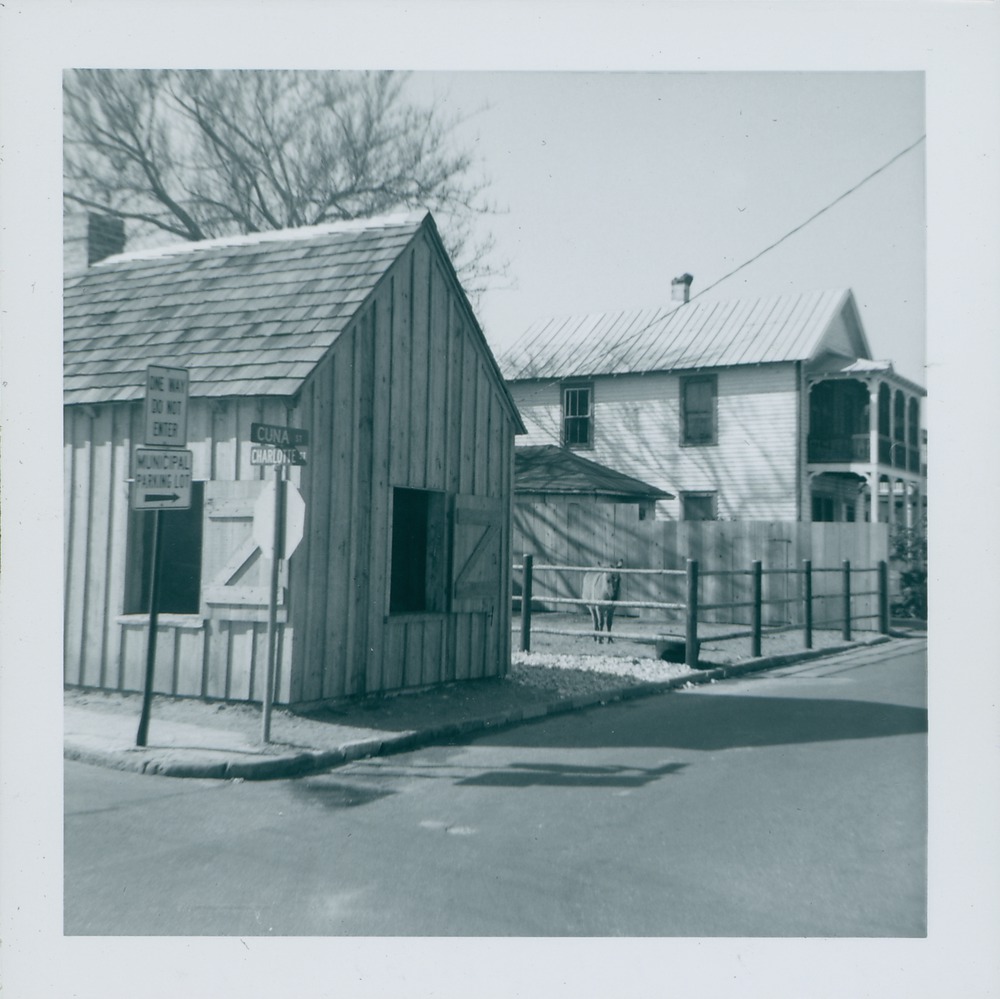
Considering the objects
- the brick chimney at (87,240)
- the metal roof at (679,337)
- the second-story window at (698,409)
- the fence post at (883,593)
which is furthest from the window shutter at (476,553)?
the second-story window at (698,409)

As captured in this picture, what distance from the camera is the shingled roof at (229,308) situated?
10203 mm

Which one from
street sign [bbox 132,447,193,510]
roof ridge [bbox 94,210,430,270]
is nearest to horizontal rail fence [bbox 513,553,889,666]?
roof ridge [bbox 94,210,430,270]

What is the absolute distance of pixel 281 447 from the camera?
8578 millimetres

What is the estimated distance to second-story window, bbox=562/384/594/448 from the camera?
1073 inches

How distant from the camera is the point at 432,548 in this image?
1184 centimetres

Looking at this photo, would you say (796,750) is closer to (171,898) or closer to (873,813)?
(873,813)

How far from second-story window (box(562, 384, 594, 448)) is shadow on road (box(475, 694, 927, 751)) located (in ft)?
50.5

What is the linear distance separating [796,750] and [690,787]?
180 centimetres

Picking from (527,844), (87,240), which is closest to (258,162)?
(87,240)

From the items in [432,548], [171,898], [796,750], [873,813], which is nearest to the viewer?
[171,898]

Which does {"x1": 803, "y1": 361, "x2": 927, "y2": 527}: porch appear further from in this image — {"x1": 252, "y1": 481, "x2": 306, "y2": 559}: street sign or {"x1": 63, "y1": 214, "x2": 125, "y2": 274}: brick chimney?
{"x1": 252, "y1": 481, "x2": 306, "y2": 559}: street sign

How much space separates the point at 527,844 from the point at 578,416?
21.3 metres
